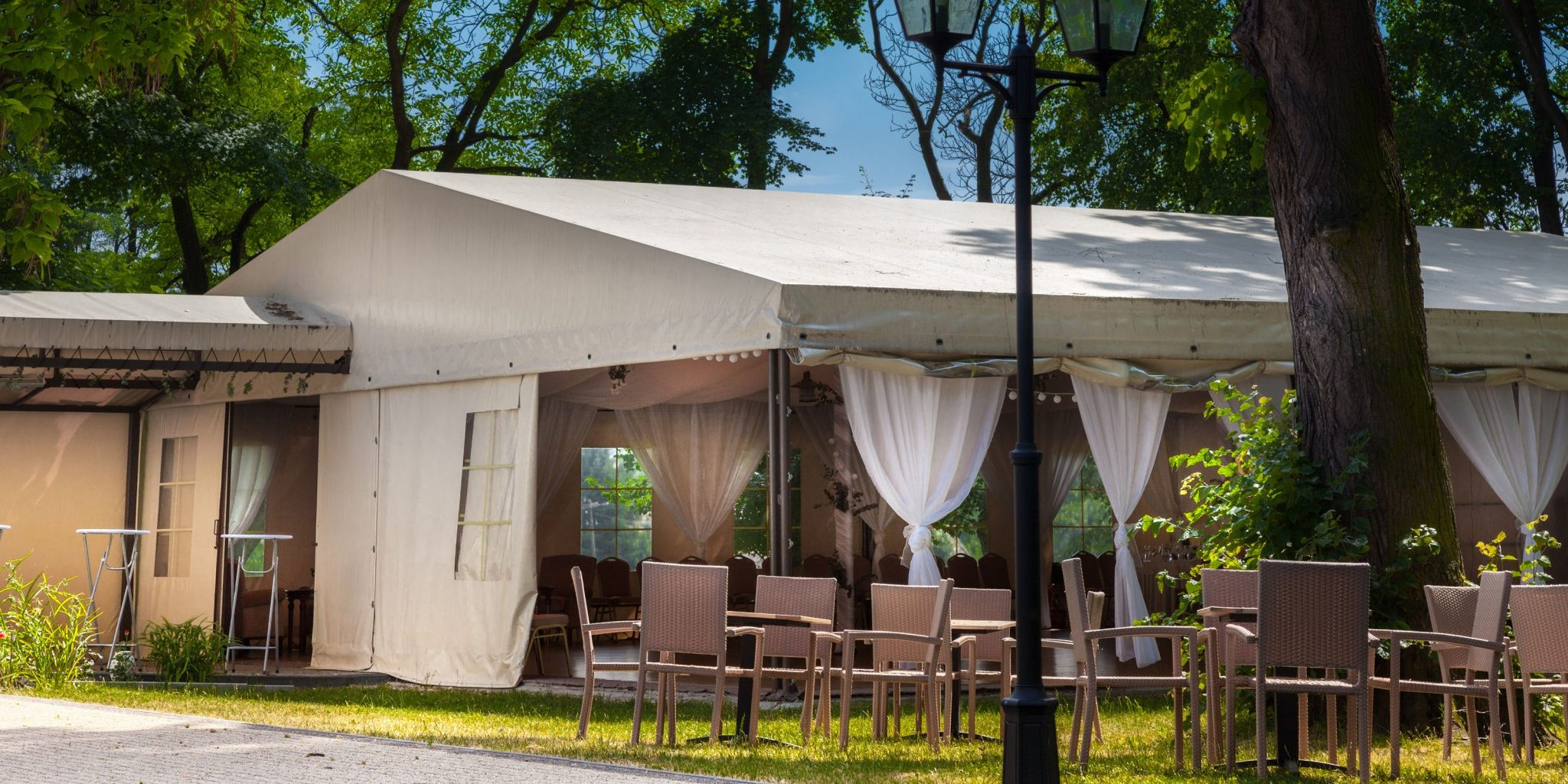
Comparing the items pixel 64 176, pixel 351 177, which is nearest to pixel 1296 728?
pixel 64 176

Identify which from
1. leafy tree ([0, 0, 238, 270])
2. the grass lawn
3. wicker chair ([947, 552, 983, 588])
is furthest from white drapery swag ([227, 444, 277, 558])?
wicker chair ([947, 552, 983, 588])

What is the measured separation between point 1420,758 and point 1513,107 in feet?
50.4

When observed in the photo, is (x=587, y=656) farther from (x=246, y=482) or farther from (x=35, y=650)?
(x=246, y=482)

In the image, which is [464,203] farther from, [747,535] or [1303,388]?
[747,535]

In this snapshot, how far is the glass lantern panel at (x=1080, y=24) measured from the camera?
533 cm

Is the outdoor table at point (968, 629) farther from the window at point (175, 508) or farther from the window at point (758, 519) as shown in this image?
the window at point (758, 519)

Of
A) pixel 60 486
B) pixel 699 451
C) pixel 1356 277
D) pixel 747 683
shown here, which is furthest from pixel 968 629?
pixel 60 486

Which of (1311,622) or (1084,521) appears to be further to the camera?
(1084,521)

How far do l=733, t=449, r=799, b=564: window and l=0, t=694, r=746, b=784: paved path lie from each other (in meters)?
8.49

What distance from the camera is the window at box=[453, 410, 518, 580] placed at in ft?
30.8

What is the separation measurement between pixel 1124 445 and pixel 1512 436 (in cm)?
248

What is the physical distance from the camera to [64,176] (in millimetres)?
19281

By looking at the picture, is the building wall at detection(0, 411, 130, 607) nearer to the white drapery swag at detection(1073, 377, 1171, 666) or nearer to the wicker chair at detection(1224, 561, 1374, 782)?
the white drapery swag at detection(1073, 377, 1171, 666)

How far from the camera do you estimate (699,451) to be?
1344 centimetres
